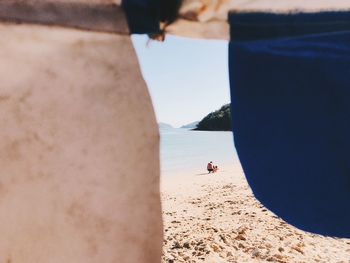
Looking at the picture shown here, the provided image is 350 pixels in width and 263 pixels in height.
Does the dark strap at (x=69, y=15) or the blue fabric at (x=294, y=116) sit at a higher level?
the dark strap at (x=69, y=15)

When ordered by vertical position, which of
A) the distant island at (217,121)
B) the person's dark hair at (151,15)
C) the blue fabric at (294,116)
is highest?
the person's dark hair at (151,15)

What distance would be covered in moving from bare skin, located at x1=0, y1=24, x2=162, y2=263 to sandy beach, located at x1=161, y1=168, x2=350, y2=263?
359 centimetres

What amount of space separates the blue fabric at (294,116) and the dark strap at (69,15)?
51 centimetres

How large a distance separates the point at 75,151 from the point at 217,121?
68902mm

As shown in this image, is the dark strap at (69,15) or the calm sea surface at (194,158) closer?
the dark strap at (69,15)

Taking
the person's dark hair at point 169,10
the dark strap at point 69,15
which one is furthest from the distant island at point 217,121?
the dark strap at point 69,15

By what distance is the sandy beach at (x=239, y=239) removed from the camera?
4371 mm

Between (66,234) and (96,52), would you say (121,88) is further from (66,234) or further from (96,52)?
(66,234)

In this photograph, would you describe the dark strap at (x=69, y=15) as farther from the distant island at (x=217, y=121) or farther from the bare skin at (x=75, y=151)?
the distant island at (x=217, y=121)

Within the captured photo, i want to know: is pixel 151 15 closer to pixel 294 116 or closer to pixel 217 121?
pixel 294 116

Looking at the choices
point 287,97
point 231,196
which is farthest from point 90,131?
point 231,196

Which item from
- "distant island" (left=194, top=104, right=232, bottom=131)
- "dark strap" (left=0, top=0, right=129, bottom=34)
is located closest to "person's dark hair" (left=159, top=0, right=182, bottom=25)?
"dark strap" (left=0, top=0, right=129, bottom=34)

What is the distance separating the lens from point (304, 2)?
136 centimetres

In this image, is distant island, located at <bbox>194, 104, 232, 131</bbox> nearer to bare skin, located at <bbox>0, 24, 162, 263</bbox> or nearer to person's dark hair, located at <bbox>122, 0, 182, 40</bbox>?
person's dark hair, located at <bbox>122, 0, 182, 40</bbox>
